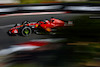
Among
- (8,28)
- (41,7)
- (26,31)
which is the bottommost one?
(26,31)

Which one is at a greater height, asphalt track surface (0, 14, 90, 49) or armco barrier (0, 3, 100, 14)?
armco barrier (0, 3, 100, 14)

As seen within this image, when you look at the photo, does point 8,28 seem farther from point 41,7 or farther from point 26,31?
point 41,7

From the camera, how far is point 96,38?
191 cm

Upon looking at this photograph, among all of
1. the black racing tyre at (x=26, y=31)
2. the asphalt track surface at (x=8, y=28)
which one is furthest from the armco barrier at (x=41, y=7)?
the black racing tyre at (x=26, y=31)

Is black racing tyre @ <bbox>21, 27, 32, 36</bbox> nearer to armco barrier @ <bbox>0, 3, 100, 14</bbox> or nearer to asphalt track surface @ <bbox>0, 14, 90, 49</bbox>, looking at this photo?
asphalt track surface @ <bbox>0, 14, 90, 49</bbox>

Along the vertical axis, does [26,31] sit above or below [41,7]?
below

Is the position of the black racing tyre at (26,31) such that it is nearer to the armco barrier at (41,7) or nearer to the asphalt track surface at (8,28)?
the asphalt track surface at (8,28)

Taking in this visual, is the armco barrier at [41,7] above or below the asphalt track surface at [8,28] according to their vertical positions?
above

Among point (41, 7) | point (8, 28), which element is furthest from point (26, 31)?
point (41, 7)

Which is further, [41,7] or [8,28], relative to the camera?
[8,28]

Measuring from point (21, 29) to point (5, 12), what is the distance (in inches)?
27.9

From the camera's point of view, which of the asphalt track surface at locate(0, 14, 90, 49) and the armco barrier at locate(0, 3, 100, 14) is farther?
the armco barrier at locate(0, 3, 100, 14)

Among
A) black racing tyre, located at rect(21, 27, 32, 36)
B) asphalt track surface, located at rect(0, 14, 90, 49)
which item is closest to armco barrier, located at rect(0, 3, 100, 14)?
asphalt track surface, located at rect(0, 14, 90, 49)

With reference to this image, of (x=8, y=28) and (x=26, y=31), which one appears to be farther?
(x=8, y=28)
